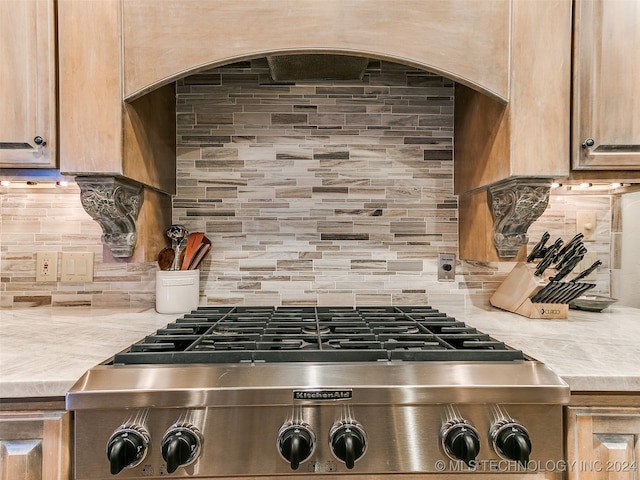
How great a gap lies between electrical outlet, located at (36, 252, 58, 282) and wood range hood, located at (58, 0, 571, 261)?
51 centimetres

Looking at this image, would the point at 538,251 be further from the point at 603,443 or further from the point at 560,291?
the point at 603,443

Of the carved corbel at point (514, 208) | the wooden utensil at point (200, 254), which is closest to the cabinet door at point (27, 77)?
the wooden utensil at point (200, 254)

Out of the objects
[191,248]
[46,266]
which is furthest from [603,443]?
[46,266]

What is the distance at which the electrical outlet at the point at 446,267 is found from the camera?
147 cm

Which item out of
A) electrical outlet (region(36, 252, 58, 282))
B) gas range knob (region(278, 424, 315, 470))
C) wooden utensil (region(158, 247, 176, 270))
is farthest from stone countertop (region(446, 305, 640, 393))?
electrical outlet (region(36, 252, 58, 282))

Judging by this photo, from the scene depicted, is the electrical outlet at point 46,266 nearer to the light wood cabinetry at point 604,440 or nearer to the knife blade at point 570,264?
the light wood cabinetry at point 604,440

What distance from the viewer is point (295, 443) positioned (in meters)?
0.69

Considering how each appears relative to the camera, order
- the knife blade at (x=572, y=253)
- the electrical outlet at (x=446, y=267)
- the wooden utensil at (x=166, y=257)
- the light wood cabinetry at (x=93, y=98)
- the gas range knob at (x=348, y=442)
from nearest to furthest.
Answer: the gas range knob at (x=348, y=442), the light wood cabinetry at (x=93, y=98), the knife blade at (x=572, y=253), the wooden utensil at (x=166, y=257), the electrical outlet at (x=446, y=267)

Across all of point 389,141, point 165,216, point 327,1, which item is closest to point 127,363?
point 165,216

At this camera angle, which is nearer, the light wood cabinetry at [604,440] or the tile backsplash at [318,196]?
the light wood cabinetry at [604,440]

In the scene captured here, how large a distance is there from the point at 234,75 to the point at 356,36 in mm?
611

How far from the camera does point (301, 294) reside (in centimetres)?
147

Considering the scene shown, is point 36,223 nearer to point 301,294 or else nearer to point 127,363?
point 127,363

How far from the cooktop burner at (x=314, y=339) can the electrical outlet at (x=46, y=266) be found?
0.65 metres
